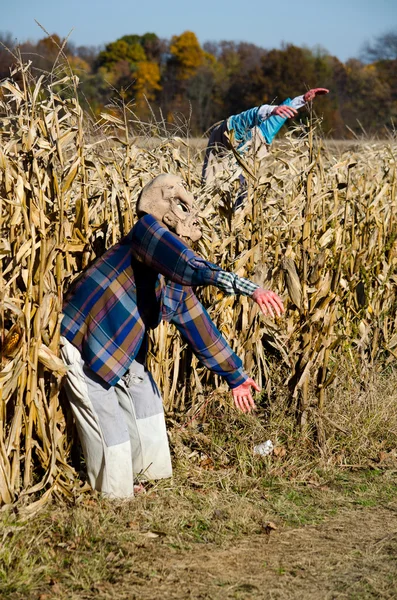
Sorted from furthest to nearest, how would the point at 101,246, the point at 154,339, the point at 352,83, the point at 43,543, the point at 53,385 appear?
the point at 352,83
the point at 154,339
the point at 101,246
the point at 53,385
the point at 43,543

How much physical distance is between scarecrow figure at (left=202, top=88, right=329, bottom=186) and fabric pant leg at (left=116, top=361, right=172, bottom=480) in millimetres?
1528

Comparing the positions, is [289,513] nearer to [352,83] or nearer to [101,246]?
[101,246]

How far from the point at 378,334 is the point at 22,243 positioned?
2792 millimetres

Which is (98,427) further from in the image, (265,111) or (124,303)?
(265,111)

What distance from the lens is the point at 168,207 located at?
3.44 meters

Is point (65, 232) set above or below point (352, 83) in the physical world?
below

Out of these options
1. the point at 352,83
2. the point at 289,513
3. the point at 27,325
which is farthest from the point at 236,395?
the point at 352,83

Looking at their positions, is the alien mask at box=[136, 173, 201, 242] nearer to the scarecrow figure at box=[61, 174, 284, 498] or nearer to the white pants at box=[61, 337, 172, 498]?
the scarecrow figure at box=[61, 174, 284, 498]

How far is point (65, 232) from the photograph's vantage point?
11.9ft

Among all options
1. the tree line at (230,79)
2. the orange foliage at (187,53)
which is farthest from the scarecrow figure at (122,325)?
the orange foliage at (187,53)

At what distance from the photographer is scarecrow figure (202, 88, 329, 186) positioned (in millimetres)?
4914

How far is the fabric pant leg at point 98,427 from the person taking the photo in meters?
3.50

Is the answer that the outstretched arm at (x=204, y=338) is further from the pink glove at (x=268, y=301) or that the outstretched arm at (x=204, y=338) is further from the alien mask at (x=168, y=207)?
the pink glove at (x=268, y=301)

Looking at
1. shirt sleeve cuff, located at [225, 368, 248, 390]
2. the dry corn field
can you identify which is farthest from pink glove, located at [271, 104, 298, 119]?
shirt sleeve cuff, located at [225, 368, 248, 390]
